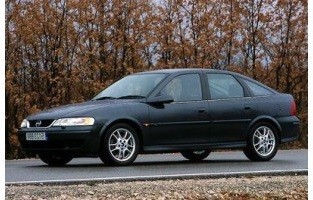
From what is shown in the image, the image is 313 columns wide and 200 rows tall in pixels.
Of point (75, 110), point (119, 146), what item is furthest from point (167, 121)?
point (75, 110)

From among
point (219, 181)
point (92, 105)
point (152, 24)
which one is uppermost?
point (152, 24)

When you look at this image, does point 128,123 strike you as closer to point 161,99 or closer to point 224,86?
point 161,99

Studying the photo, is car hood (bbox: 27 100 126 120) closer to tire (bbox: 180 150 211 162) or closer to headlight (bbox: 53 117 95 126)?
headlight (bbox: 53 117 95 126)

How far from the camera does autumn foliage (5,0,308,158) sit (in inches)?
1059

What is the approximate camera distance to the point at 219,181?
977 cm

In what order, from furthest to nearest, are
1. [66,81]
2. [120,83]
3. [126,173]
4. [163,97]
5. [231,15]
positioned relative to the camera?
[231,15] → [66,81] → [120,83] → [163,97] → [126,173]

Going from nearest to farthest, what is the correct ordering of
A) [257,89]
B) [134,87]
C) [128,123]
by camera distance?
[128,123] < [134,87] < [257,89]

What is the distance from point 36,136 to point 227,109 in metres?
3.33

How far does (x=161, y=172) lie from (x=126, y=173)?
554 millimetres

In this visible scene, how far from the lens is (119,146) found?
11.9 m

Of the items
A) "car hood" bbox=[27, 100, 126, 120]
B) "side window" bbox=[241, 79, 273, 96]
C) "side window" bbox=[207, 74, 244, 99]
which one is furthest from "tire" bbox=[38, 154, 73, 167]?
"side window" bbox=[241, 79, 273, 96]

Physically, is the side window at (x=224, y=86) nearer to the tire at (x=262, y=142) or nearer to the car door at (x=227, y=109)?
the car door at (x=227, y=109)

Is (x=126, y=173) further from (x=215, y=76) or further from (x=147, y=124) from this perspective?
(x=215, y=76)

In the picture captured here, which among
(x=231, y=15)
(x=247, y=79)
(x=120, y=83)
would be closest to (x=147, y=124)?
(x=120, y=83)
